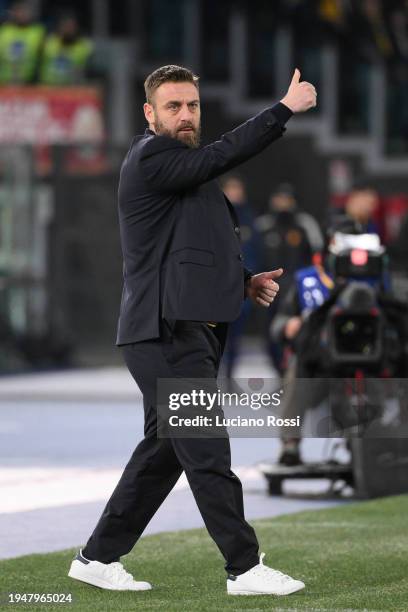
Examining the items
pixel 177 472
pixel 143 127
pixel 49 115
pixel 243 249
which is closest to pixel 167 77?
pixel 177 472

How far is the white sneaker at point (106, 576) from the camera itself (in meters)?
7.76

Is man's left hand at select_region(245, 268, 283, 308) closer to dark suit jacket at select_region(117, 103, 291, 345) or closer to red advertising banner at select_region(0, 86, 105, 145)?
dark suit jacket at select_region(117, 103, 291, 345)

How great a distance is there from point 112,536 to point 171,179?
1376mm

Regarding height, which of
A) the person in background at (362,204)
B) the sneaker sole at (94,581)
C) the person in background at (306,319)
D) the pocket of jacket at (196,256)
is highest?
the pocket of jacket at (196,256)

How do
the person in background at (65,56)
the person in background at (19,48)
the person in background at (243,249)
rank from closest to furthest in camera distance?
the person in background at (243,249) < the person in background at (19,48) < the person in background at (65,56)

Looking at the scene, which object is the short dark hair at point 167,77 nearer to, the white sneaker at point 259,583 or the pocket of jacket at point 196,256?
the pocket of jacket at point 196,256

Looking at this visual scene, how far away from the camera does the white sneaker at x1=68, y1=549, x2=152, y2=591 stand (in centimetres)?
776

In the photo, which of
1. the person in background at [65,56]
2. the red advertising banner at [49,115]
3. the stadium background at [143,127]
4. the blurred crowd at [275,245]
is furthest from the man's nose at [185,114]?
the person in background at [65,56]

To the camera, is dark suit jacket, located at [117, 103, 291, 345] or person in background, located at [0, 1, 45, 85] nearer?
dark suit jacket, located at [117, 103, 291, 345]

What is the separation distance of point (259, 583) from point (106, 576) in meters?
0.65

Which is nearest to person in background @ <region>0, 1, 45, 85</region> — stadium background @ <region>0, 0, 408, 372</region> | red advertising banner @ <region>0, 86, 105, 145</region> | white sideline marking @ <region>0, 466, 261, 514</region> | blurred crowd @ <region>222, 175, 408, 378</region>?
stadium background @ <region>0, 0, 408, 372</region>

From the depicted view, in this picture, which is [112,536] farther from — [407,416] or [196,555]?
[407,416]

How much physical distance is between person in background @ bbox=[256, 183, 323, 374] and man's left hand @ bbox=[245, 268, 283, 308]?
33.9 ft

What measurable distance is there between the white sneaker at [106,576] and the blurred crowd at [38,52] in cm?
1876
